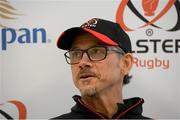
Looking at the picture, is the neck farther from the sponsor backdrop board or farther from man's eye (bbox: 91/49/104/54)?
the sponsor backdrop board

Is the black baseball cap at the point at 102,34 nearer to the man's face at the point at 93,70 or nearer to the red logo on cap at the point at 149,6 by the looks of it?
the man's face at the point at 93,70

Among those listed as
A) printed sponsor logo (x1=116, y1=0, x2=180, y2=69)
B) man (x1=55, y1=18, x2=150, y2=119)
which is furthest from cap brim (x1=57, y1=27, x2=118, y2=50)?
printed sponsor logo (x1=116, y1=0, x2=180, y2=69)

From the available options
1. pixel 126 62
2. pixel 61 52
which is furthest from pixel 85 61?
pixel 61 52

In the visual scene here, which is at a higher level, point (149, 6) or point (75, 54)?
point (149, 6)

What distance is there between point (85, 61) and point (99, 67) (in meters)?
0.05

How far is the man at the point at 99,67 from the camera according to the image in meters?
1.04

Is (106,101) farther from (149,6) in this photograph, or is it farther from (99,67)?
(149,6)

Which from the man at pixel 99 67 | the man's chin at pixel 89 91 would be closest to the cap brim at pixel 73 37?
the man at pixel 99 67

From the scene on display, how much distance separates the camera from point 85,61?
1.03 m

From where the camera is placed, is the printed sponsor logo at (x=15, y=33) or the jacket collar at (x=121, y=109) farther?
the printed sponsor logo at (x=15, y=33)

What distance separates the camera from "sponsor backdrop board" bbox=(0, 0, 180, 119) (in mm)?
1350

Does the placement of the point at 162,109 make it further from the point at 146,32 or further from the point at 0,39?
the point at 0,39

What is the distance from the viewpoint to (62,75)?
54.1 inches

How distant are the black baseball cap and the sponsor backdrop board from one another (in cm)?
27
